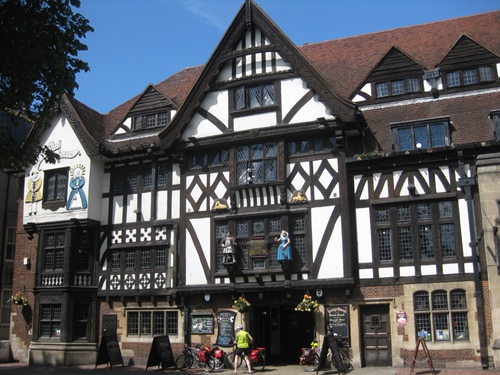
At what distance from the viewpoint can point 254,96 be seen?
2383 centimetres

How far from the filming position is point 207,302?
23266mm

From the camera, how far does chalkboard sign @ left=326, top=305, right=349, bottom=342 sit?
68.7 feet

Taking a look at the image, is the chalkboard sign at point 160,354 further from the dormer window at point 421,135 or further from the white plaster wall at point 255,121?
the dormer window at point 421,135

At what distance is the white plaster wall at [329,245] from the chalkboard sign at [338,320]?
1.18m

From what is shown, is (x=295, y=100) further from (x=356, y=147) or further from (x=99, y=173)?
(x=99, y=173)

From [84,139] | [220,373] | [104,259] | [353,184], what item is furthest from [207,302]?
[84,139]

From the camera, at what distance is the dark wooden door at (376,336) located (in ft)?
68.1

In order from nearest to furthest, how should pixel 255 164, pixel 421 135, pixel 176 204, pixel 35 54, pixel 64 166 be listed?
pixel 35 54 < pixel 421 135 < pixel 255 164 < pixel 176 204 < pixel 64 166

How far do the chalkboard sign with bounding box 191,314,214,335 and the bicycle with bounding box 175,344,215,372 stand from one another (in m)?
0.93

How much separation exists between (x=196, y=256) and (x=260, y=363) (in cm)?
483

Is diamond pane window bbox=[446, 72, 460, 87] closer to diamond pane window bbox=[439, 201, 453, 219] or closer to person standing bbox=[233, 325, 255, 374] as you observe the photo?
diamond pane window bbox=[439, 201, 453, 219]

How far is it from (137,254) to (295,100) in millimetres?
9258

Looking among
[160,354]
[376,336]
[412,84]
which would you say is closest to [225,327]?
[160,354]

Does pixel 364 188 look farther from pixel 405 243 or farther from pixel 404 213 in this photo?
pixel 405 243
